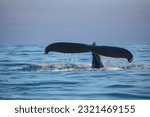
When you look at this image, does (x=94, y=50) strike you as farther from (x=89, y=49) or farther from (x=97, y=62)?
(x=97, y=62)

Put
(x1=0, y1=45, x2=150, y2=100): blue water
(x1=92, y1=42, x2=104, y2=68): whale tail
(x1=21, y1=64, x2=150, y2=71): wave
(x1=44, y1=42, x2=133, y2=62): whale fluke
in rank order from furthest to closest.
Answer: (x1=92, y1=42, x2=104, y2=68): whale tail
(x1=21, y1=64, x2=150, y2=71): wave
(x1=44, y1=42, x2=133, y2=62): whale fluke
(x1=0, y1=45, x2=150, y2=100): blue water

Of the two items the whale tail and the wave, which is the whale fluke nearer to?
the whale tail

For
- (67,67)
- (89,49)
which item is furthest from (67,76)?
(89,49)

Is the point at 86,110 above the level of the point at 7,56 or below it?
below

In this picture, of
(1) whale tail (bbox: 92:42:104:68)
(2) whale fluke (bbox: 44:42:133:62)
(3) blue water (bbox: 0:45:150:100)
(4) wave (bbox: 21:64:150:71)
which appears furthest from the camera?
(1) whale tail (bbox: 92:42:104:68)

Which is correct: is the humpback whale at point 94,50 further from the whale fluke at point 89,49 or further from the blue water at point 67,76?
the blue water at point 67,76

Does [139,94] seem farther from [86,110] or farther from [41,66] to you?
[41,66]

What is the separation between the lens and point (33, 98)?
12.6 m

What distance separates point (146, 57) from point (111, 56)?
624 millimetres

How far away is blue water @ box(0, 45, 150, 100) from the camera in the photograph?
1271cm

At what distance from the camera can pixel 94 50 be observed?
13.5 metres

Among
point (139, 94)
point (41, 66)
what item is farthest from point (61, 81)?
point (139, 94)

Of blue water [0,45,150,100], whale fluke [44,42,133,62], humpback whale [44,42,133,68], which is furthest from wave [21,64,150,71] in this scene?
whale fluke [44,42,133,62]

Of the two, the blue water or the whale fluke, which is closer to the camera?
the blue water
